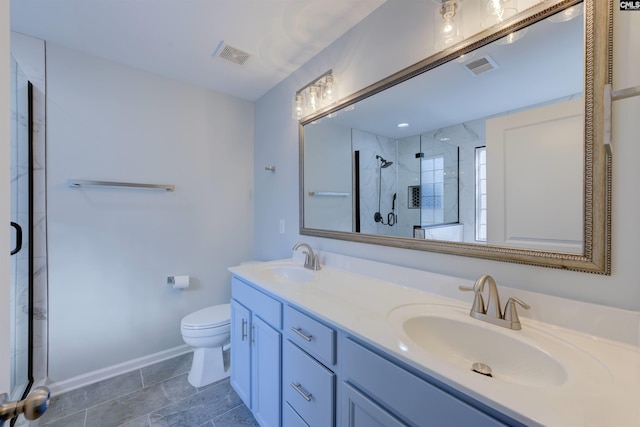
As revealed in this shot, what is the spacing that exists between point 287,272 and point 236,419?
905mm

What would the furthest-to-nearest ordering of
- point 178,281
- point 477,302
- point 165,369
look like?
point 178,281 < point 165,369 < point 477,302

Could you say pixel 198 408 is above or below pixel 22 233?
below

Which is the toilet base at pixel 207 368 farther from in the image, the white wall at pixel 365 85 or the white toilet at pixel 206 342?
the white wall at pixel 365 85

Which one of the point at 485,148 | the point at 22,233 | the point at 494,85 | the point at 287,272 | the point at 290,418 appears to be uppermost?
the point at 494,85

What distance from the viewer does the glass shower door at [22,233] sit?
1499 millimetres

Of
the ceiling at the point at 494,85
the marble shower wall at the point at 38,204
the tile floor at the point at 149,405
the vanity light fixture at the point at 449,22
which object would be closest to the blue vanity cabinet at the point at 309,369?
the tile floor at the point at 149,405

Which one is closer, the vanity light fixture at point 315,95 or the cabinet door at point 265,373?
the cabinet door at point 265,373

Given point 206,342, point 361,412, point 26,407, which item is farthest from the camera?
point 206,342

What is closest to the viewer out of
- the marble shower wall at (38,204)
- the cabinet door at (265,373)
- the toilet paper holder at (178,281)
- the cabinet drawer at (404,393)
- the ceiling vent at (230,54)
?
the cabinet drawer at (404,393)

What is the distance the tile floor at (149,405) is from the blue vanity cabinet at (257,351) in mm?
154

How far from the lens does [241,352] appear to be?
161cm

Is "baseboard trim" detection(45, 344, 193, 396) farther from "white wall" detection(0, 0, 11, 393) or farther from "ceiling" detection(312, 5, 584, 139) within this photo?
"ceiling" detection(312, 5, 584, 139)

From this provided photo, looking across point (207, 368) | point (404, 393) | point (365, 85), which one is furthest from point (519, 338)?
point (207, 368)

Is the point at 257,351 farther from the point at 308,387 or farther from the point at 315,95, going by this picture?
the point at 315,95
